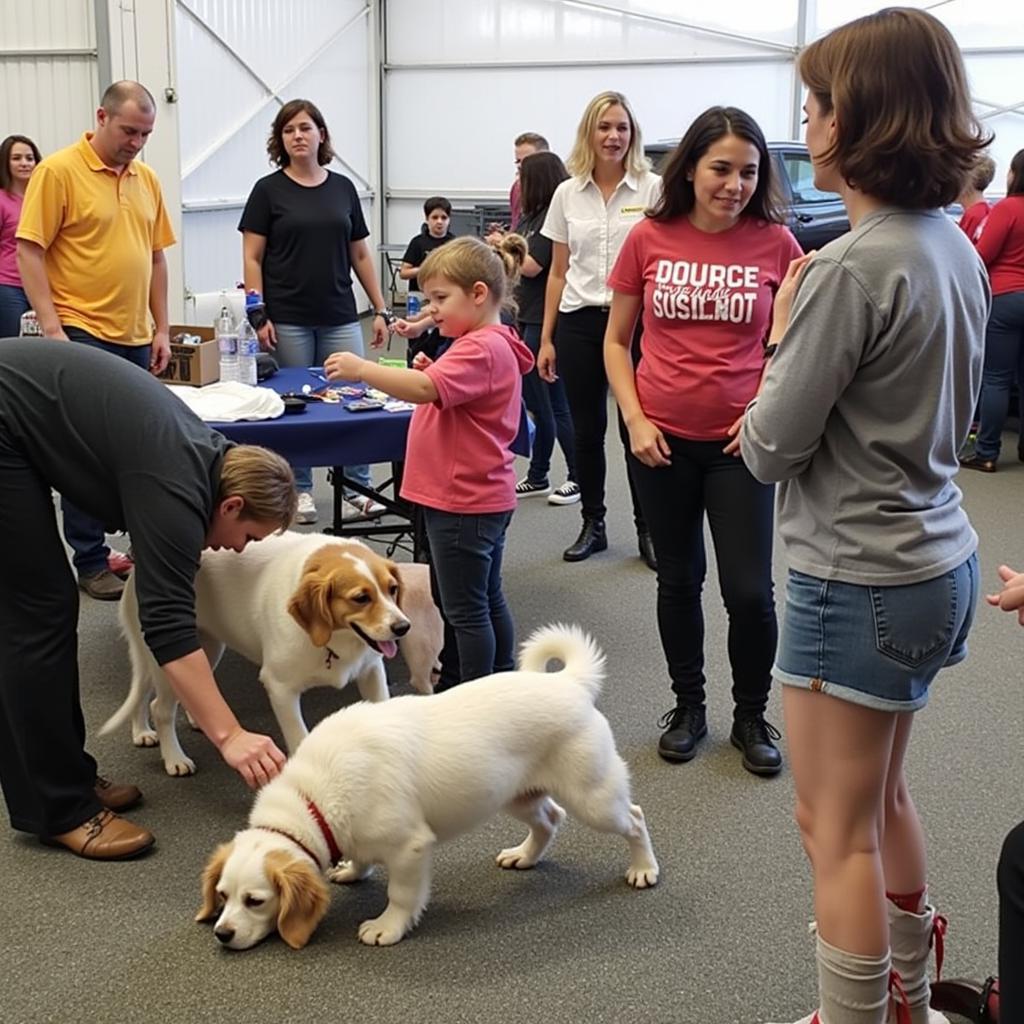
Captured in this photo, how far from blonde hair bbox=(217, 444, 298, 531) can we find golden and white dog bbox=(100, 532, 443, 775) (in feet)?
0.90

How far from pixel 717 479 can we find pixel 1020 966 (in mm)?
1356

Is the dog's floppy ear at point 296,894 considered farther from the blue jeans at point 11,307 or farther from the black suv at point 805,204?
the black suv at point 805,204

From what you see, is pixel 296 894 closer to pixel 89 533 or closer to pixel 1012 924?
pixel 1012 924

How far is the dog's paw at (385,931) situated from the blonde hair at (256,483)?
2.56ft

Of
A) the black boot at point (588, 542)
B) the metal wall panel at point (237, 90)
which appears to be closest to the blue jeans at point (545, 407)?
the black boot at point (588, 542)

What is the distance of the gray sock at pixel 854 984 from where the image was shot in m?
1.48

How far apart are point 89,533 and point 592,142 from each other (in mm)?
2192

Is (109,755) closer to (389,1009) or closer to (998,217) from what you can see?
(389,1009)

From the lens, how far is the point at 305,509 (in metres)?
4.58

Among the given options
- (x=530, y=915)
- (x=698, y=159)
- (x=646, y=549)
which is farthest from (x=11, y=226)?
(x=530, y=915)

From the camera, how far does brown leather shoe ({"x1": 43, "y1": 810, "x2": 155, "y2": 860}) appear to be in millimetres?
2297

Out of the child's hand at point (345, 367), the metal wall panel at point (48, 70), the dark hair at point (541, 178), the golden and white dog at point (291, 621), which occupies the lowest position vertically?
the golden and white dog at point (291, 621)

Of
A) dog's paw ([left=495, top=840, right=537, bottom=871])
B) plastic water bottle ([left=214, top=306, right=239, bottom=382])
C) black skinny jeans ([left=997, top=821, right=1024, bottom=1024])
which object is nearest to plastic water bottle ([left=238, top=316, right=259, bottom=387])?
plastic water bottle ([left=214, top=306, right=239, bottom=382])

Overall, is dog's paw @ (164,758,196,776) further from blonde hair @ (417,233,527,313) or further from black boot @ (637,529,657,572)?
black boot @ (637,529,657,572)
